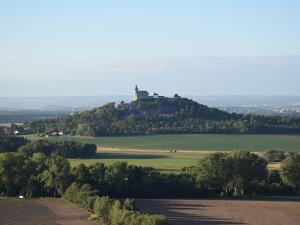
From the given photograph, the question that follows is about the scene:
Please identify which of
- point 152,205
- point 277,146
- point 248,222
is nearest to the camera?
point 248,222

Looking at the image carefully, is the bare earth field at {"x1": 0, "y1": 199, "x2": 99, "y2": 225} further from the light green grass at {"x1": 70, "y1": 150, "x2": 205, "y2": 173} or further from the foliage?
the foliage

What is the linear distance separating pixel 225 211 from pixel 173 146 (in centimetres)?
4816

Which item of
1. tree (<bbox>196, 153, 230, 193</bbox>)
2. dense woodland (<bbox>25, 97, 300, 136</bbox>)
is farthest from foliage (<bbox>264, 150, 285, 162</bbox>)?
dense woodland (<bbox>25, 97, 300, 136</bbox>)

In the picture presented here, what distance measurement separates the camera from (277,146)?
91312mm

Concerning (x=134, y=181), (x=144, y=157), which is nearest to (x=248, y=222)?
(x=134, y=181)

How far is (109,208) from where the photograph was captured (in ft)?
141

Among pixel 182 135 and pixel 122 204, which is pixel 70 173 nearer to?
pixel 122 204

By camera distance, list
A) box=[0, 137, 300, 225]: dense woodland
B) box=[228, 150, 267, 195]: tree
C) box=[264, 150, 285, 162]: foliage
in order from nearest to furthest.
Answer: box=[0, 137, 300, 225]: dense woodland, box=[228, 150, 267, 195]: tree, box=[264, 150, 285, 162]: foliage

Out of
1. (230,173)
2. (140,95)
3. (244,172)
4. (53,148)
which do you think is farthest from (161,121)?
(244,172)

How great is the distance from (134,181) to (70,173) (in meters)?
5.46

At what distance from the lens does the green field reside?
78125 mm

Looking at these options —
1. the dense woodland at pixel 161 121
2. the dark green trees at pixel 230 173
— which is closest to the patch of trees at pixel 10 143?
the dense woodland at pixel 161 121

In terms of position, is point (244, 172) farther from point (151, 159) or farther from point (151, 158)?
point (151, 158)

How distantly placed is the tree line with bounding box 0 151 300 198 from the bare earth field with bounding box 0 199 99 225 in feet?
11.3
